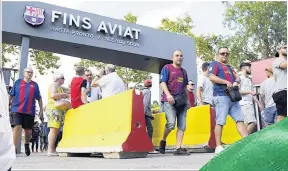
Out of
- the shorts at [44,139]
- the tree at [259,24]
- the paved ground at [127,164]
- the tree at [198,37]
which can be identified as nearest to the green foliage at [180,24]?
the tree at [198,37]

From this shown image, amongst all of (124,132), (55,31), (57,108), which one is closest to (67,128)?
(57,108)

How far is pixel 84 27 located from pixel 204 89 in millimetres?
6825

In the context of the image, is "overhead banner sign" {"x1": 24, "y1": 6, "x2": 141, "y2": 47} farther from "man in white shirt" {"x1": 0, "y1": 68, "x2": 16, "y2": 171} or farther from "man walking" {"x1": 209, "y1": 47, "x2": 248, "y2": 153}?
"man in white shirt" {"x1": 0, "y1": 68, "x2": 16, "y2": 171}

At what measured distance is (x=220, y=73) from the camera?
18.4ft

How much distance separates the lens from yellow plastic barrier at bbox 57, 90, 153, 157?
5.42 meters

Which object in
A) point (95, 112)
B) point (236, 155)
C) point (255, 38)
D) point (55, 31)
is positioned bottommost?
point (236, 155)

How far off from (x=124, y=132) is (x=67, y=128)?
1.95 m

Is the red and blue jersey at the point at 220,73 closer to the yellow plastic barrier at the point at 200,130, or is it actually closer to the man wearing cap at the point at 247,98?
the man wearing cap at the point at 247,98

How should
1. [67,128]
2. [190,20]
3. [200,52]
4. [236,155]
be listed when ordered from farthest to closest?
[200,52], [190,20], [67,128], [236,155]

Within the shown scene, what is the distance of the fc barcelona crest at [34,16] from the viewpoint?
12.0 metres

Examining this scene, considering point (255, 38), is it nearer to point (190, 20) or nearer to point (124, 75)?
point (190, 20)

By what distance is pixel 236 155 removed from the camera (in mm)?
824

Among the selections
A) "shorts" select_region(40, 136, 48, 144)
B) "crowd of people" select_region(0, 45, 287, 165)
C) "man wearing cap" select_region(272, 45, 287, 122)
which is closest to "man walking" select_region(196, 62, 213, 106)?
"crowd of people" select_region(0, 45, 287, 165)

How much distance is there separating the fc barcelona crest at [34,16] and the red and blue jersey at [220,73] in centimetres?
779
